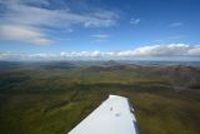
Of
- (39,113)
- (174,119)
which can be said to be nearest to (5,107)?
(39,113)

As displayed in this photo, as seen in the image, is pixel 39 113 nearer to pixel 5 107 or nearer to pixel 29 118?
pixel 29 118

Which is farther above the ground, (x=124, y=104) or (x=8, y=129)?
(x=124, y=104)

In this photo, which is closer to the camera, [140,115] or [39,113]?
[140,115]

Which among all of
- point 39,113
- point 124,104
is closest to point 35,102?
point 39,113

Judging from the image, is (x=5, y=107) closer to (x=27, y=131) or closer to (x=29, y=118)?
(x=29, y=118)

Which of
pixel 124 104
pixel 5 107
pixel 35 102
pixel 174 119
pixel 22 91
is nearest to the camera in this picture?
pixel 124 104

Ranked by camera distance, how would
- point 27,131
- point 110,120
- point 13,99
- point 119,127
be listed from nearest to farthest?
point 119,127 → point 110,120 → point 27,131 → point 13,99
